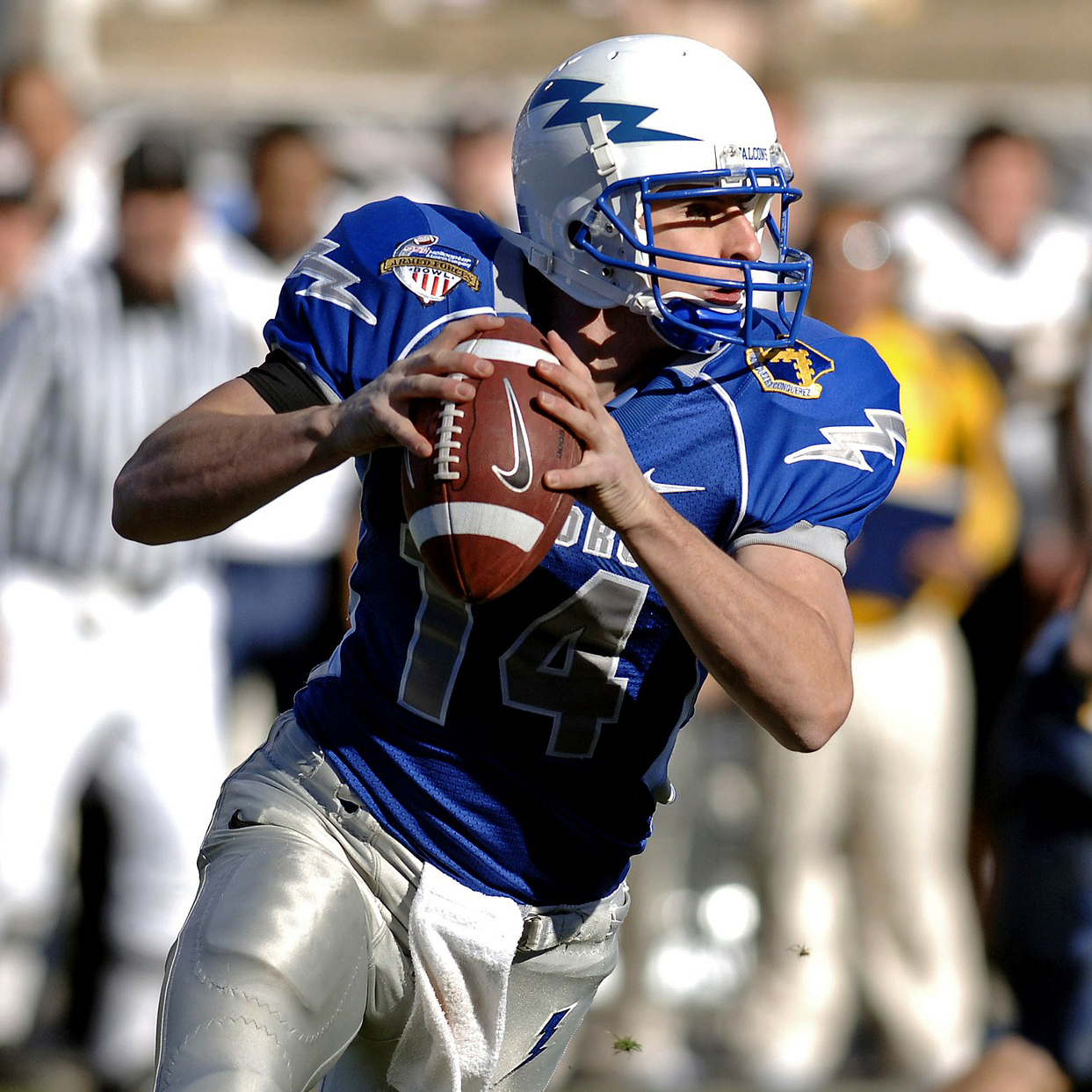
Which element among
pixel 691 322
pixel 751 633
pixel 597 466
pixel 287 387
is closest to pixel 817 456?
pixel 691 322

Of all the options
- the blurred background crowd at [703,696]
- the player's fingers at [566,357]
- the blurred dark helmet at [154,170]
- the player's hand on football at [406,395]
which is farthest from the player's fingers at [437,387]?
the blurred dark helmet at [154,170]

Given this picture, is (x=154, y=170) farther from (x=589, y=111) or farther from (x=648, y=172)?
(x=648, y=172)

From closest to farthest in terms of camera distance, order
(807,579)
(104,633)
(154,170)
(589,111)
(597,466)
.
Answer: (597,466), (807,579), (589,111), (104,633), (154,170)

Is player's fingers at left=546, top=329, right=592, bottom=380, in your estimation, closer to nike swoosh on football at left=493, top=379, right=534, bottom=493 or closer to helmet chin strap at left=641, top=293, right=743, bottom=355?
nike swoosh on football at left=493, top=379, right=534, bottom=493

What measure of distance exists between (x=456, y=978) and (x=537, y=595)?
578mm

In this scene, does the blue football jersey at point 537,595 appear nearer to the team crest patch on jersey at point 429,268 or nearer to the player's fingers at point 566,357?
the team crest patch on jersey at point 429,268

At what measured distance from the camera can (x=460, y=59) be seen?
38.8 ft

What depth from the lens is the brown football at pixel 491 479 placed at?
2512 millimetres

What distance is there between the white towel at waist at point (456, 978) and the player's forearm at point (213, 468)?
0.62m

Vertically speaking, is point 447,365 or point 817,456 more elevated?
point 447,365

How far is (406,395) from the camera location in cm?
250

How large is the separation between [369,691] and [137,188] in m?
3.25

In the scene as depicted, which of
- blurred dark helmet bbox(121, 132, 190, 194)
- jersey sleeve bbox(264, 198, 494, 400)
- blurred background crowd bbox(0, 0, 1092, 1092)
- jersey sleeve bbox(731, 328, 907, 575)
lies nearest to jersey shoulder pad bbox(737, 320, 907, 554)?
jersey sleeve bbox(731, 328, 907, 575)

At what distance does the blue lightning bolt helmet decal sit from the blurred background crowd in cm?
261
